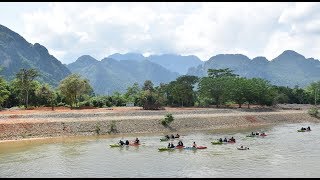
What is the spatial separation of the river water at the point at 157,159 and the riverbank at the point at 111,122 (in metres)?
5.36

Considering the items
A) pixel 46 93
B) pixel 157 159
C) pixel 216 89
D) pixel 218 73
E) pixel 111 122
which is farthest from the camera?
pixel 218 73

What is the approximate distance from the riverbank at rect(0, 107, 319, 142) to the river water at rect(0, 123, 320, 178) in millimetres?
5359

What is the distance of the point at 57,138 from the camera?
6725 centimetres

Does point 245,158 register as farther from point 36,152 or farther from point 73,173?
point 36,152

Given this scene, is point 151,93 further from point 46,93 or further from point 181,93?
point 46,93

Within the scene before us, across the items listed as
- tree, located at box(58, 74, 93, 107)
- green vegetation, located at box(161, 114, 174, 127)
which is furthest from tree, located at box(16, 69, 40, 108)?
green vegetation, located at box(161, 114, 174, 127)

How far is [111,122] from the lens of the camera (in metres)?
75.8

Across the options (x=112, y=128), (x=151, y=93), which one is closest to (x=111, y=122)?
(x=112, y=128)

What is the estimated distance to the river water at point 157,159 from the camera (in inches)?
1522

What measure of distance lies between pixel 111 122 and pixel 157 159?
30471 millimetres

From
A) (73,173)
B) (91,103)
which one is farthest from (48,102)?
(73,173)

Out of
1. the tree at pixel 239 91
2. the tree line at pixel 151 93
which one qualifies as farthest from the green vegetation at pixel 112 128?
the tree at pixel 239 91

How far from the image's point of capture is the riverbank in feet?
227

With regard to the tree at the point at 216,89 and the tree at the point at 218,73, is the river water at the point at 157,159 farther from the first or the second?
the tree at the point at 218,73
